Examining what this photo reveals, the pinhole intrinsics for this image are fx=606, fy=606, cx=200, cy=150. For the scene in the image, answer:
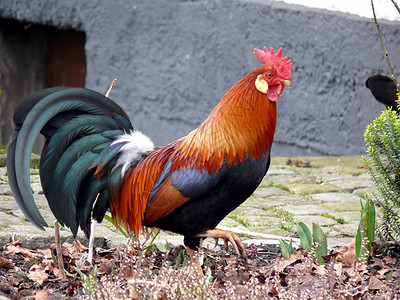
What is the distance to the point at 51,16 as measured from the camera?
8.70m

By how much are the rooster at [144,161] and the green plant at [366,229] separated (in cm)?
62

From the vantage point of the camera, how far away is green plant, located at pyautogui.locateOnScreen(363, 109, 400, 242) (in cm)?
369

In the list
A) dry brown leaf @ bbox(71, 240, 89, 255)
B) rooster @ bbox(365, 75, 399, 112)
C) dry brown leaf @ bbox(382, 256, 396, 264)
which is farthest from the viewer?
rooster @ bbox(365, 75, 399, 112)

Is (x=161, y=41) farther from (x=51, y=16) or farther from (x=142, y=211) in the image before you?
(x=142, y=211)

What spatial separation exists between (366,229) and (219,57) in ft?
17.2

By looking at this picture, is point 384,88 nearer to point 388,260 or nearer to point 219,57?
point 388,260

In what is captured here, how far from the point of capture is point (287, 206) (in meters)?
5.65

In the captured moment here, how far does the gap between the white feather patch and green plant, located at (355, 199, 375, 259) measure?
4.46ft

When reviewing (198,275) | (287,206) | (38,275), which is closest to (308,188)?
(287,206)

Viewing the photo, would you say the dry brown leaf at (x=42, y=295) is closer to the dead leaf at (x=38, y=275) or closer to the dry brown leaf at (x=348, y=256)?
the dead leaf at (x=38, y=275)

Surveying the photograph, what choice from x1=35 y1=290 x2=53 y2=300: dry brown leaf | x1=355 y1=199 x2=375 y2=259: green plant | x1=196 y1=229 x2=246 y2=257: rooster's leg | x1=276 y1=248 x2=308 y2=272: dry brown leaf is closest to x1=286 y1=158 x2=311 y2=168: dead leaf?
x1=355 y1=199 x2=375 y2=259: green plant

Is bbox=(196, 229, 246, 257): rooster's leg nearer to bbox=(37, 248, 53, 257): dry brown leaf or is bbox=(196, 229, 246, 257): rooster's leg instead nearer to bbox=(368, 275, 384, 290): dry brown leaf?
bbox=(368, 275, 384, 290): dry brown leaf

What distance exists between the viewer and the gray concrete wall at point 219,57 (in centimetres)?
788

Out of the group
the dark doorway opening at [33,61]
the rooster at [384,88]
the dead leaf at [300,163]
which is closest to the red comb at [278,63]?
the rooster at [384,88]
